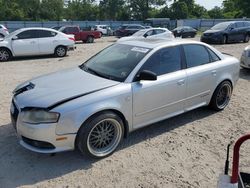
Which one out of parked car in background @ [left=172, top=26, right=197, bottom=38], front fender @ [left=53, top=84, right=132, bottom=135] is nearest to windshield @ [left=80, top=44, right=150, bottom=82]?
front fender @ [left=53, top=84, right=132, bottom=135]

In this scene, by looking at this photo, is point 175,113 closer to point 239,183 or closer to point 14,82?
point 239,183

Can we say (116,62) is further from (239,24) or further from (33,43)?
(239,24)

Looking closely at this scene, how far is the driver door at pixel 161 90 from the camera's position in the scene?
4.38 metres

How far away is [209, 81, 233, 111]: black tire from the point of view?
5734mm

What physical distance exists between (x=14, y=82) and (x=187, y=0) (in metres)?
76.3

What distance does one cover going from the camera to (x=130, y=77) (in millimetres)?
4348

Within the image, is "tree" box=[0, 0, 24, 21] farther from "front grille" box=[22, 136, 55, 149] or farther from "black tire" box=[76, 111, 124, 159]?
"black tire" box=[76, 111, 124, 159]

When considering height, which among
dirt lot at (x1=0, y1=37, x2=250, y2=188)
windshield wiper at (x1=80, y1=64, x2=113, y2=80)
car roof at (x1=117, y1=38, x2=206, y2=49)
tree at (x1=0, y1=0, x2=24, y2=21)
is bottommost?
dirt lot at (x1=0, y1=37, x2=250, y2=188)

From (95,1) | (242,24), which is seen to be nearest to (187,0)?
(95,1)

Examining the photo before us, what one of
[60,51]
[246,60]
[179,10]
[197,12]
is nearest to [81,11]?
[179,10]

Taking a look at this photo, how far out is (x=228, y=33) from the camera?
20.3 meters

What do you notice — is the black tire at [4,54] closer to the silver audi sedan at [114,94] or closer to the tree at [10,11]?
the silver audi sedan at [114,94]

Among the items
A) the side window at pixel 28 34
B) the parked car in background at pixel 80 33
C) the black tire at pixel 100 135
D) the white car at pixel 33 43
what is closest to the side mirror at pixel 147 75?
the black tire at pixel 100 135

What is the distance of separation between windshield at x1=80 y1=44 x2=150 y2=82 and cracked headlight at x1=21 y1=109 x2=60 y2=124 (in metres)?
1.14
